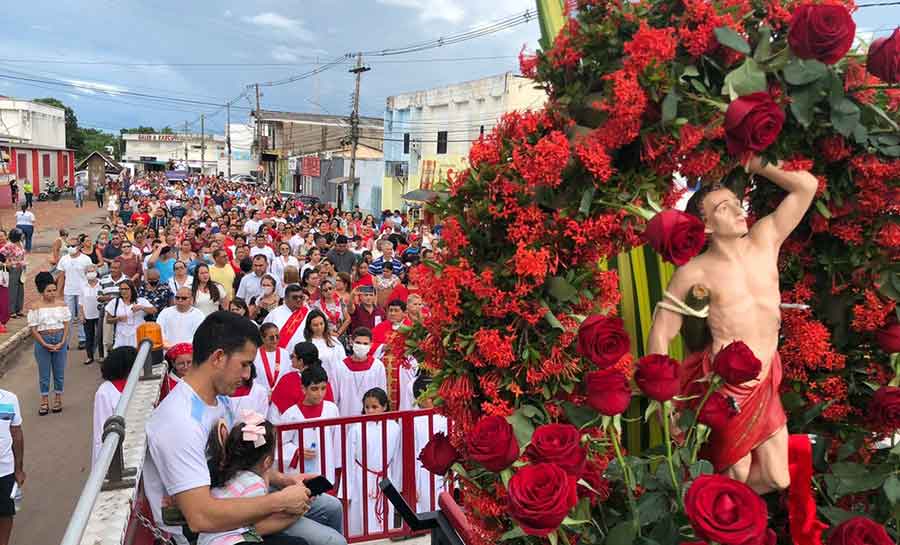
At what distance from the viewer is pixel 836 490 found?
286cm

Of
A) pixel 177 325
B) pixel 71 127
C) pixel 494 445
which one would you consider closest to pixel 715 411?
pixel 494 445

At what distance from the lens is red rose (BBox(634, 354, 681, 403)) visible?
7.30 feet

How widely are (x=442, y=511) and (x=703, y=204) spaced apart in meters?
1.98

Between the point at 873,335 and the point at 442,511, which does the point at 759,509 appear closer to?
the point at 873,335

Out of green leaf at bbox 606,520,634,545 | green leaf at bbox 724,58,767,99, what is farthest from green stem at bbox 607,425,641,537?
green leaf at bbox 724,58,767,99

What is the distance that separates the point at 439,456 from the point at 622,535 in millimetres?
758

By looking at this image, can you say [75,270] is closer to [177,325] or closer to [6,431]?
[177,325]

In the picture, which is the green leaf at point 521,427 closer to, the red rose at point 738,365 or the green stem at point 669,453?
the green stem at point 669,453

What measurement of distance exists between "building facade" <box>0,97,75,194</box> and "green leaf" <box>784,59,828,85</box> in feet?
132

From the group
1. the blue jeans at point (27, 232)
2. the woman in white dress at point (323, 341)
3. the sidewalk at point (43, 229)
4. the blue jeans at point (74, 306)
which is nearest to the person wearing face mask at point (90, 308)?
the blue jeans at point (74, 306)

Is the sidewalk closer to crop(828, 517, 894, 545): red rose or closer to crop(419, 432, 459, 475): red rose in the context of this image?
crop(419, 432, 459, 475): red rose

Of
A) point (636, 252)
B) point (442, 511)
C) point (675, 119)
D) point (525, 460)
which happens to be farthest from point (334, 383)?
point (675, 119)

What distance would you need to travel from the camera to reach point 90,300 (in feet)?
33.4

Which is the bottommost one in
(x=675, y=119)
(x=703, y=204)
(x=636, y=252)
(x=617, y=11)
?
(x=636, y=252)
